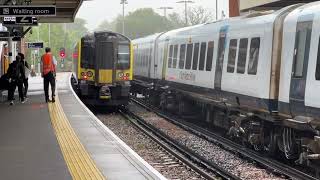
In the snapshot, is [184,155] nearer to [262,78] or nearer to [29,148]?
[262,78]

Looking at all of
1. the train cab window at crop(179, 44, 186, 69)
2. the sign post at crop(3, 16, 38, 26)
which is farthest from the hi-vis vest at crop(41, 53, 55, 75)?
the train cab window at crop(179, 44, 186, 69)

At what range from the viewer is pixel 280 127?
12.2 m

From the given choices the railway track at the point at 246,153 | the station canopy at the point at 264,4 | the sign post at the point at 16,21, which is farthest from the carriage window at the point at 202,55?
the station canopy at the point at 264,4

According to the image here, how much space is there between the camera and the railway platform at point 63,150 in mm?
8312

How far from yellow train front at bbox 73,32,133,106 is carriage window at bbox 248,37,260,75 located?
10.2m

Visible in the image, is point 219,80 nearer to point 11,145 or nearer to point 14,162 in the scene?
point 11,145

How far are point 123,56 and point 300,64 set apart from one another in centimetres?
1292

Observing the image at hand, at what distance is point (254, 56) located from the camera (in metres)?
12.9

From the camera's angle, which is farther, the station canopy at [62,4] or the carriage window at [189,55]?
the station canopy at [62,4]

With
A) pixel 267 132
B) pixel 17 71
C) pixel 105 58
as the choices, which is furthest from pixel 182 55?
pixel 267 132

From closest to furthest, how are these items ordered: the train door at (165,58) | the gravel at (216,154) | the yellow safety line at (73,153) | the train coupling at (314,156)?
the yellow safety line at (73,153)
the train coupling at (314,156)
the gravel at (216,154)
the train door at (165,58)

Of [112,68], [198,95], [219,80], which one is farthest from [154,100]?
[219,80]

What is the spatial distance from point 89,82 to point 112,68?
1004 millimetres

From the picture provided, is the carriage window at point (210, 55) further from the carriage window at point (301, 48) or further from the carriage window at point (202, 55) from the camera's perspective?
the carriage window at point (301, 48)
